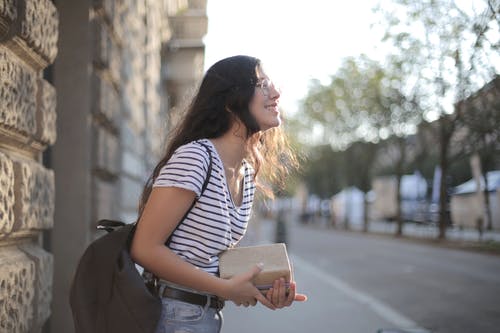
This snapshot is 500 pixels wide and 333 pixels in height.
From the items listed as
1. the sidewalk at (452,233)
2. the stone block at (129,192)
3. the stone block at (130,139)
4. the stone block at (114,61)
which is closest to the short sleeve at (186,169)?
the stone block at (114,61)

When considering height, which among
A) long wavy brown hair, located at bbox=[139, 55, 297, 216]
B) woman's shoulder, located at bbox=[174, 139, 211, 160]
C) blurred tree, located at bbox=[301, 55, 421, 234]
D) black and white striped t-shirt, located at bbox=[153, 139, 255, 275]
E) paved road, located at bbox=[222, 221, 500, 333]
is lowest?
paved road, located at bbox=[222, 221, 500, 333]

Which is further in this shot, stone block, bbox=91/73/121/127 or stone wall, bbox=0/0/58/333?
stone block, bbox=91/73/121/127

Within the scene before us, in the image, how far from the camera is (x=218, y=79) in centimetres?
236

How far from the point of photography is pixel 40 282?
309 cm

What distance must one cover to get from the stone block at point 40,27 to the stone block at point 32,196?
0.52 meters

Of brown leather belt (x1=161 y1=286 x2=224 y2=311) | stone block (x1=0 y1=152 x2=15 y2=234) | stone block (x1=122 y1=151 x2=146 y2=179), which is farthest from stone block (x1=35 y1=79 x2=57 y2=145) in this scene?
stone block (x1=122 y1=151 x2=146 y2=179)

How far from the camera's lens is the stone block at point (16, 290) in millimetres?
2512

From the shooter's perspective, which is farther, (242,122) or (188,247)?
(242,122)

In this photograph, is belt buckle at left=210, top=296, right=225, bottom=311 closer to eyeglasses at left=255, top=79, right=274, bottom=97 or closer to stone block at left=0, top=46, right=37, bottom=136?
eyeglasses at left=255, top=79, right=274, bottom=97

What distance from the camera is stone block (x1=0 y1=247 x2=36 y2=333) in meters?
2.51

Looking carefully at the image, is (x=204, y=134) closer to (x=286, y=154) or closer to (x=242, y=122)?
(x=242, y=122)

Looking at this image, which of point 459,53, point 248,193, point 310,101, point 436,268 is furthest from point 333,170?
point 248,193

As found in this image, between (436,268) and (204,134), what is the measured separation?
13580 mm

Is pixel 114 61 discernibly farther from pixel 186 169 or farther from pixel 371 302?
pixel 371 302
